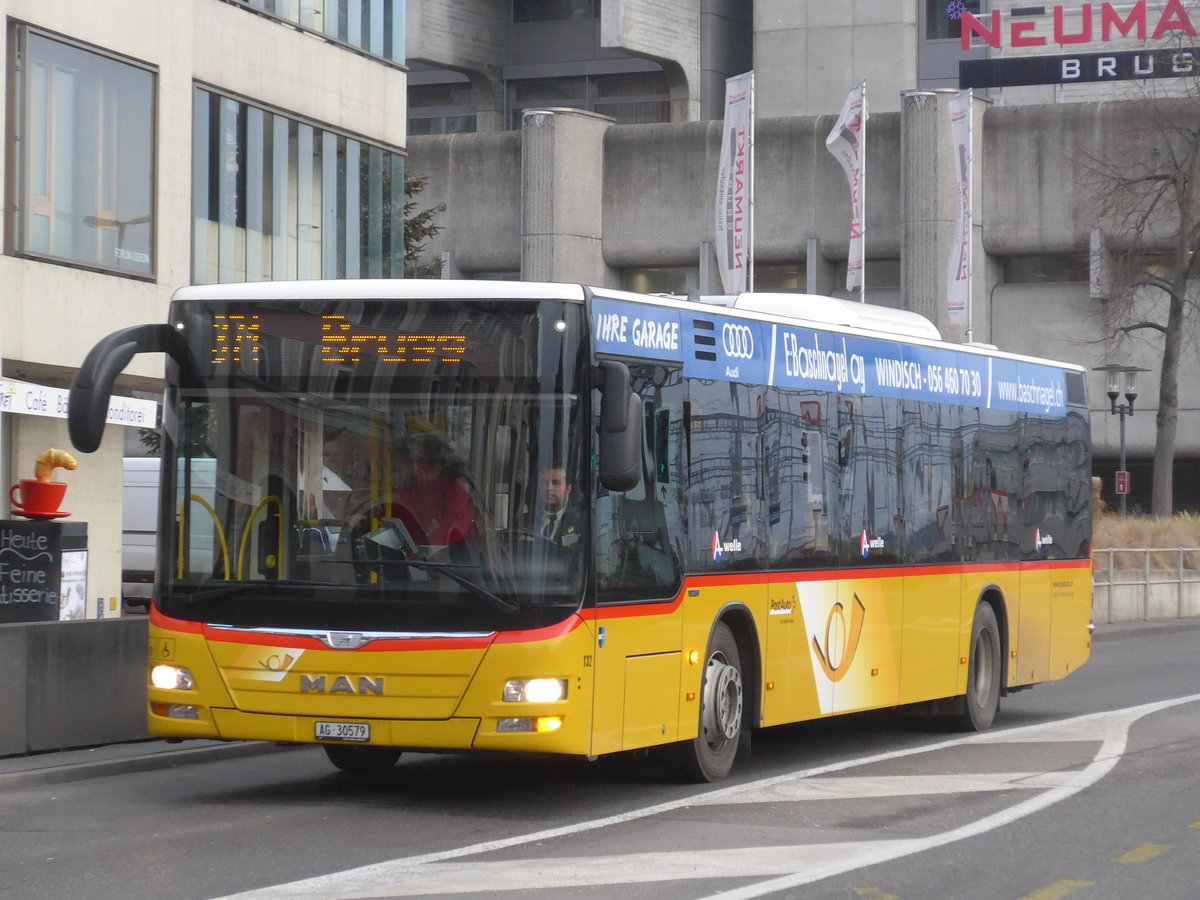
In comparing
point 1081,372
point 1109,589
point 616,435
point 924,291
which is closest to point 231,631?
point 616,435

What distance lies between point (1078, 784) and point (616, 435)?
4.02 metres

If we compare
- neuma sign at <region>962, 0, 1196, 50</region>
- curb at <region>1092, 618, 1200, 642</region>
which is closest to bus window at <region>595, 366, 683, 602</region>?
curb at <region>1092, 618, 1200, 642</region>

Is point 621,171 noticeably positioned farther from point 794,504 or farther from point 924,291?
point 794,504

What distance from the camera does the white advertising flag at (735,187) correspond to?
36031 mm

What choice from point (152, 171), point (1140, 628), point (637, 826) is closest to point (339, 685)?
point (637, 826)

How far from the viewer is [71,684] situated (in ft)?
43.2

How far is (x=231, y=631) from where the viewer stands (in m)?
10.6

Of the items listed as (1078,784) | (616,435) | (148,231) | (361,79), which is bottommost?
(1078,784)

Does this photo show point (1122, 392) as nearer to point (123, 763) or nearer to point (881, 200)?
point (881, 200)

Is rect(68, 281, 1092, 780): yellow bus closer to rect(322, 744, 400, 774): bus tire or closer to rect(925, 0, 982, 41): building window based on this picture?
rect(322, 744, 400, 774): bus tire

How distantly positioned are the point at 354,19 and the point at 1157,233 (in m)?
28.6

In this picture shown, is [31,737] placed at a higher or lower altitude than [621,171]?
lower

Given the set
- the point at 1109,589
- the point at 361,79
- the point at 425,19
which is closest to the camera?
the point at 361,79

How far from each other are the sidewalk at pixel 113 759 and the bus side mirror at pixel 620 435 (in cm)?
426
